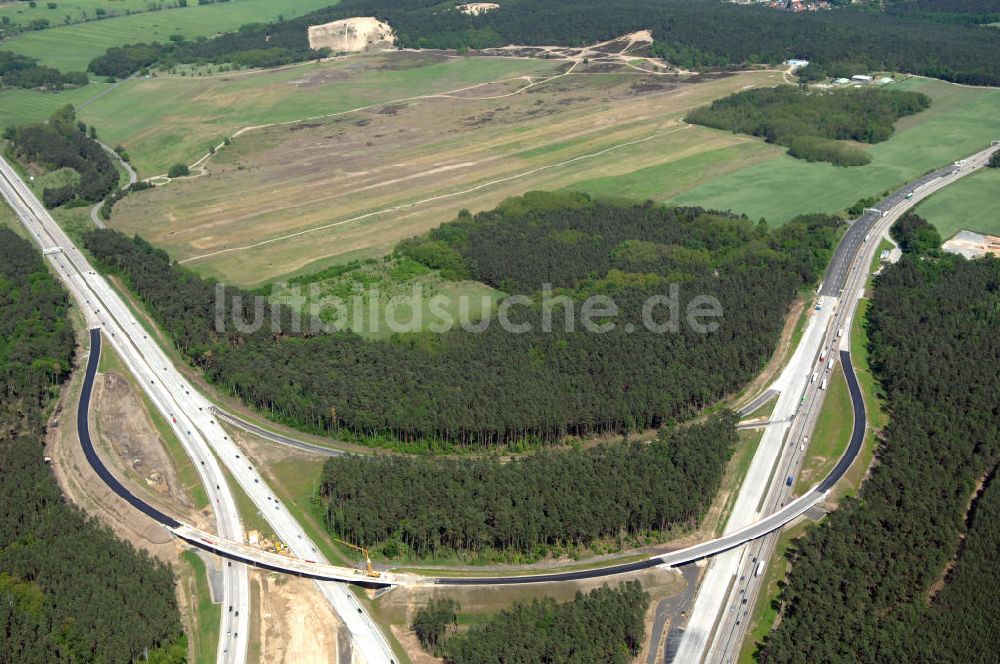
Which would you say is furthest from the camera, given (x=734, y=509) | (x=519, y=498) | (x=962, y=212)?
(x=962, y=212)

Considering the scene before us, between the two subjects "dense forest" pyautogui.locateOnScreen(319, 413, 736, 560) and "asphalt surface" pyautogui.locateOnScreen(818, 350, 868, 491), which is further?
"asphalt surface" pyautogui.locateOnScreen(818, 350, 868, 491)

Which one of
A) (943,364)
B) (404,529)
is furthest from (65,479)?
(943,364)

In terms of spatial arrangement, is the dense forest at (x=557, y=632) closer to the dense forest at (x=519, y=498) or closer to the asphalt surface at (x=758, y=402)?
the dense forest at (x=519, y=498)

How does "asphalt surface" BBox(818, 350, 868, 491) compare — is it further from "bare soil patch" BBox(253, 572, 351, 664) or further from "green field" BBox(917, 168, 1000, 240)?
"green field" BBox(917, 168, 1000, 240)

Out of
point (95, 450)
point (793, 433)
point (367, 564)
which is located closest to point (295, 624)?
point (367, 564)

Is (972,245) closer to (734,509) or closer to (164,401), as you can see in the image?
(734,509)

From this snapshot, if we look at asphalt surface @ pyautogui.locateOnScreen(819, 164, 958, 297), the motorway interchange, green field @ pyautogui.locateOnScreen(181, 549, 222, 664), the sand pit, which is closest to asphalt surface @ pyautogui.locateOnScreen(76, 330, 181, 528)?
the motorway interchange
